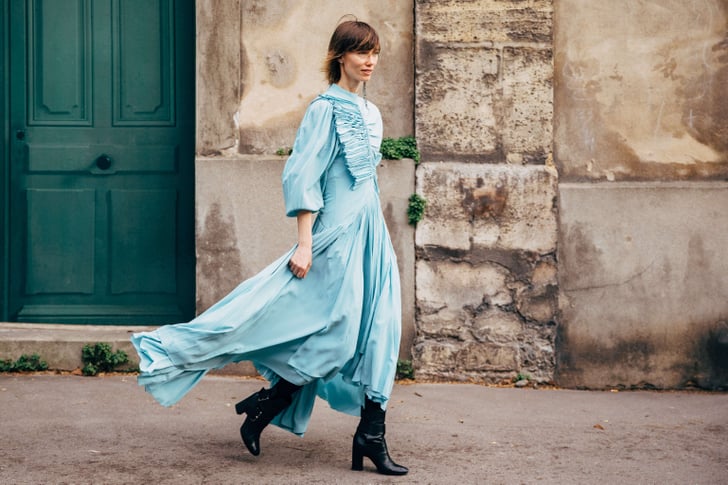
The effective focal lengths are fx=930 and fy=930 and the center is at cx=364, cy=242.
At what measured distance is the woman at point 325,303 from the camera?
3.64 m


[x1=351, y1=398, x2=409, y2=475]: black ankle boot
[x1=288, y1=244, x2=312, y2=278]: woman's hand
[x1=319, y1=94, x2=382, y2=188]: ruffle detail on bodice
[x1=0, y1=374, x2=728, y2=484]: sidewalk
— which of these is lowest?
[x1=0, y1=374, x2=728, y2=484]: sidewalk

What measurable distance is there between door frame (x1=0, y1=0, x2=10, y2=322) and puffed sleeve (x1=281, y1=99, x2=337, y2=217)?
304 centimetres

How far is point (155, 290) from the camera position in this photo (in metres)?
6.04

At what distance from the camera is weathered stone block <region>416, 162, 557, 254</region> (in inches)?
221

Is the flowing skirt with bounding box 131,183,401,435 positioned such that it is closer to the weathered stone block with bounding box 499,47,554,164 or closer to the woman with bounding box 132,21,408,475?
the woman with bounding box 132,21,408,475

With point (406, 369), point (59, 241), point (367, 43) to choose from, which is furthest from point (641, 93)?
point (59, 241)

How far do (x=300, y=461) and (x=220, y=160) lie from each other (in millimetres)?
2313

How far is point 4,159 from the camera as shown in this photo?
600cm

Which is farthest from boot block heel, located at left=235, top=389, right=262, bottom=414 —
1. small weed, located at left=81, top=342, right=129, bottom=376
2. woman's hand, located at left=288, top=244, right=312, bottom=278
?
small weed, located at left=81, top=342, right=129, bottom=376

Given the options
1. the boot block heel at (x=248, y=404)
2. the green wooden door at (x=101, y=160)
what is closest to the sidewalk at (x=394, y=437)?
the boot block heel at (x=248, y=404)

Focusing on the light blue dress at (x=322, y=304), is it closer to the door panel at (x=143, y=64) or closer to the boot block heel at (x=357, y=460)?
the boot block heel at (x=357, y=460)

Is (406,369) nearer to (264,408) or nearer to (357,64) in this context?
(264,408)

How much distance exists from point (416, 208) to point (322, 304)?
1966 millimetres

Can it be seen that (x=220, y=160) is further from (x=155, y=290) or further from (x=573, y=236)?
(x=573, y=236)
